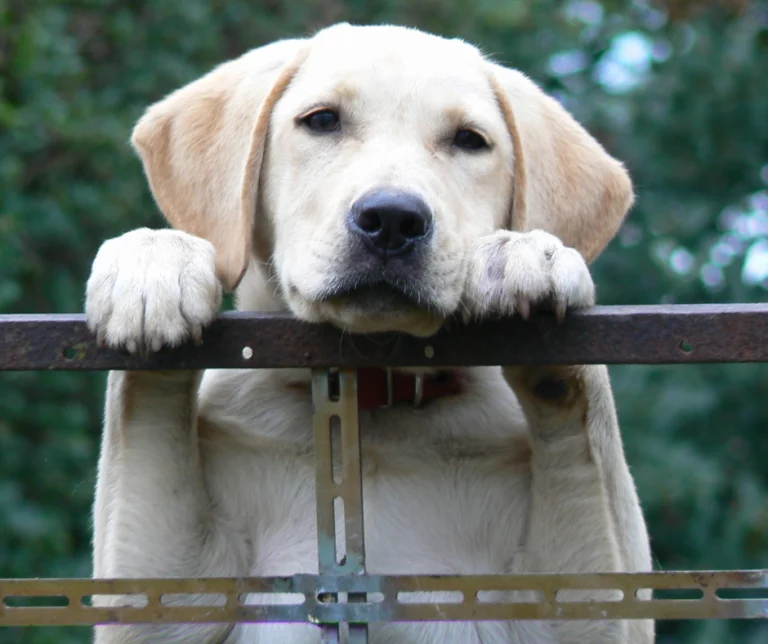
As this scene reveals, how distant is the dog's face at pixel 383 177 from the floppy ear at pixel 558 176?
49mm

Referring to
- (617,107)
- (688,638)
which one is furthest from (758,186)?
(688,638)

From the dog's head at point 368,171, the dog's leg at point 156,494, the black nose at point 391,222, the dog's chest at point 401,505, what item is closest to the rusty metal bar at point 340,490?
the dog's head at point 368,171

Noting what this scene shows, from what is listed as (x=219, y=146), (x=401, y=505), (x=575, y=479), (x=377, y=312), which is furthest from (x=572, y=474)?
(x=219, y=146)

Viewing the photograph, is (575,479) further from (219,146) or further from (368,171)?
(219,146)

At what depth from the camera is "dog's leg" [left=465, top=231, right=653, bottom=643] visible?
2811 mm

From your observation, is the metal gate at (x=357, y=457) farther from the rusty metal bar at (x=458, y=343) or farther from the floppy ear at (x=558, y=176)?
the floppy ear at (x=558, y=176)

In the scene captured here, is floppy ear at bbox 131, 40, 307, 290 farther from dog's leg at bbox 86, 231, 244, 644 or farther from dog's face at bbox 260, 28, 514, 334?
dog's leg at bbox 86, 231, 244, 644

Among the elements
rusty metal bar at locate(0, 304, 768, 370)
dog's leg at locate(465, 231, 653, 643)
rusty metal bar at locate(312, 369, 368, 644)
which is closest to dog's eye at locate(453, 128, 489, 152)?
dog's leg at locate(465, 231, 653, 643)

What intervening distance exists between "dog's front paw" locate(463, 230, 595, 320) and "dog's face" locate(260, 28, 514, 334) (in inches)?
3.1

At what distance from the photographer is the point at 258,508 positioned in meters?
3.11

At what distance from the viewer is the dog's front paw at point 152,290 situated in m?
2.29

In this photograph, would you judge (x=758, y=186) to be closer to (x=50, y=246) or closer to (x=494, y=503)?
(x=50, y=246)

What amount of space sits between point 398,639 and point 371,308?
0.83 meters

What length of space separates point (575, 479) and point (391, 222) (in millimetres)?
757
